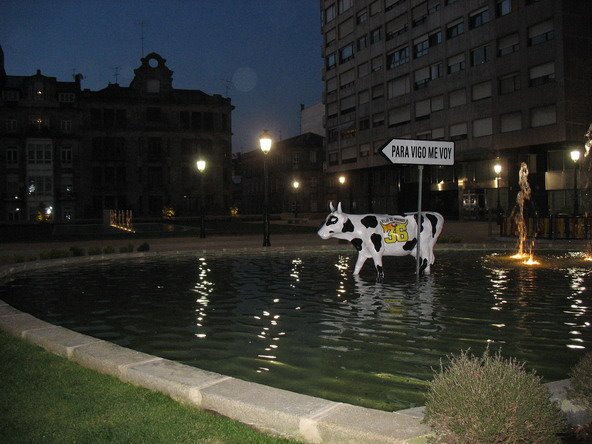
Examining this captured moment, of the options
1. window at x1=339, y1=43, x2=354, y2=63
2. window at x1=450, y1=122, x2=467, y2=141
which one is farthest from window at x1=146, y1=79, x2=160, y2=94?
window at x1=450, y1=122, x2=467, y2=141

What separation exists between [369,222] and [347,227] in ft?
1.77

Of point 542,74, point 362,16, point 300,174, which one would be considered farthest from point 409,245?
point 300,174

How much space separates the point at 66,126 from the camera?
72375 mm

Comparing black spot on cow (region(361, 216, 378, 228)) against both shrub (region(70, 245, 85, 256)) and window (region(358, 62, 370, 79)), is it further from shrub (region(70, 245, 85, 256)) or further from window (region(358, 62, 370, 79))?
window (region(358, 62, 370, 79))

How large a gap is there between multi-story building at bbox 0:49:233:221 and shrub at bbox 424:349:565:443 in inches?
2743

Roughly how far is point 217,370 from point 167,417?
1.91m

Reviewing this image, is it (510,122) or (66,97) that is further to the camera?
(66,97)

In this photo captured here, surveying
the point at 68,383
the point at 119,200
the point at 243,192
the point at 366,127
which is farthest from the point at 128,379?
the point at 243,192

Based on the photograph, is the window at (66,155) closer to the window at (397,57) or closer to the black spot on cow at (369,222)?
the window at (397,57)

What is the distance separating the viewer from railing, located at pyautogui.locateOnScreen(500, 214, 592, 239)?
25.3m

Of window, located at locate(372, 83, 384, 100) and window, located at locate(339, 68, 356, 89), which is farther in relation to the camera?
window, located at locate(339, 68, 356, 89)

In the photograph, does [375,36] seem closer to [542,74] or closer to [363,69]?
[363,69]

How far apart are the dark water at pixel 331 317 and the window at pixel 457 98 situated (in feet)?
130

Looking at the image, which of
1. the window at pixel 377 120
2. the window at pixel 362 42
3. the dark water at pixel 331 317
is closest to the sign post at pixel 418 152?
the dark water at pixel 331 317
